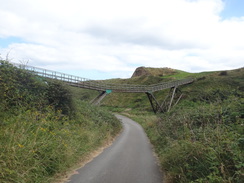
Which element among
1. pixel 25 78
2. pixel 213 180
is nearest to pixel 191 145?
pixel 213 180

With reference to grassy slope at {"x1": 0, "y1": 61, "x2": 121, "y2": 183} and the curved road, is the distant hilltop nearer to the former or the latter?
grassy slope at {"x1": 0, "y1": 61, "x2": 121, "y2": 183}

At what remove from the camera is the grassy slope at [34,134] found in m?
5.11

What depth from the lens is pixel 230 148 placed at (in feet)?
16.0

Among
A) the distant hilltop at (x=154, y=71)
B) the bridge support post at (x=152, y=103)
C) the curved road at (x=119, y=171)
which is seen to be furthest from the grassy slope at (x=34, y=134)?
the distant hilltop at (x=154, y=71)

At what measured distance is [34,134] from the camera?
6520 mm

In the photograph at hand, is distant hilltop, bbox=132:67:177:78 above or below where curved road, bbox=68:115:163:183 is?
above

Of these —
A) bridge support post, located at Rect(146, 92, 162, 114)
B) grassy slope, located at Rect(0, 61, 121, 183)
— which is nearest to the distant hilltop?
bridge support post, located at Rect(146, 92, 162, 114)

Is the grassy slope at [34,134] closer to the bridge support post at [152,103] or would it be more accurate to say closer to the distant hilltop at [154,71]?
the bridge support post at [152,103]

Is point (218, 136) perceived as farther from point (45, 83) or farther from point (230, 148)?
point (45, 83)

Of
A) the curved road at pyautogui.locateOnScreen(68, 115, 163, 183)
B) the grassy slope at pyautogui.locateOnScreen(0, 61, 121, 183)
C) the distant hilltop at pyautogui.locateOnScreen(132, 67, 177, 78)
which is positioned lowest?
the curved road at pyautogui.locateOnScreen(68, 115, 163, 183)

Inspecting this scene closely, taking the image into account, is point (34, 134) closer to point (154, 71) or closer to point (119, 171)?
point (119, 171)

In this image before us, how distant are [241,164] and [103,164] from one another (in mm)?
5501

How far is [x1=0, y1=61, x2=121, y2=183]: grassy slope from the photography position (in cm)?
511

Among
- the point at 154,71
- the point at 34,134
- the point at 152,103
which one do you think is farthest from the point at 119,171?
the point at 154,71
